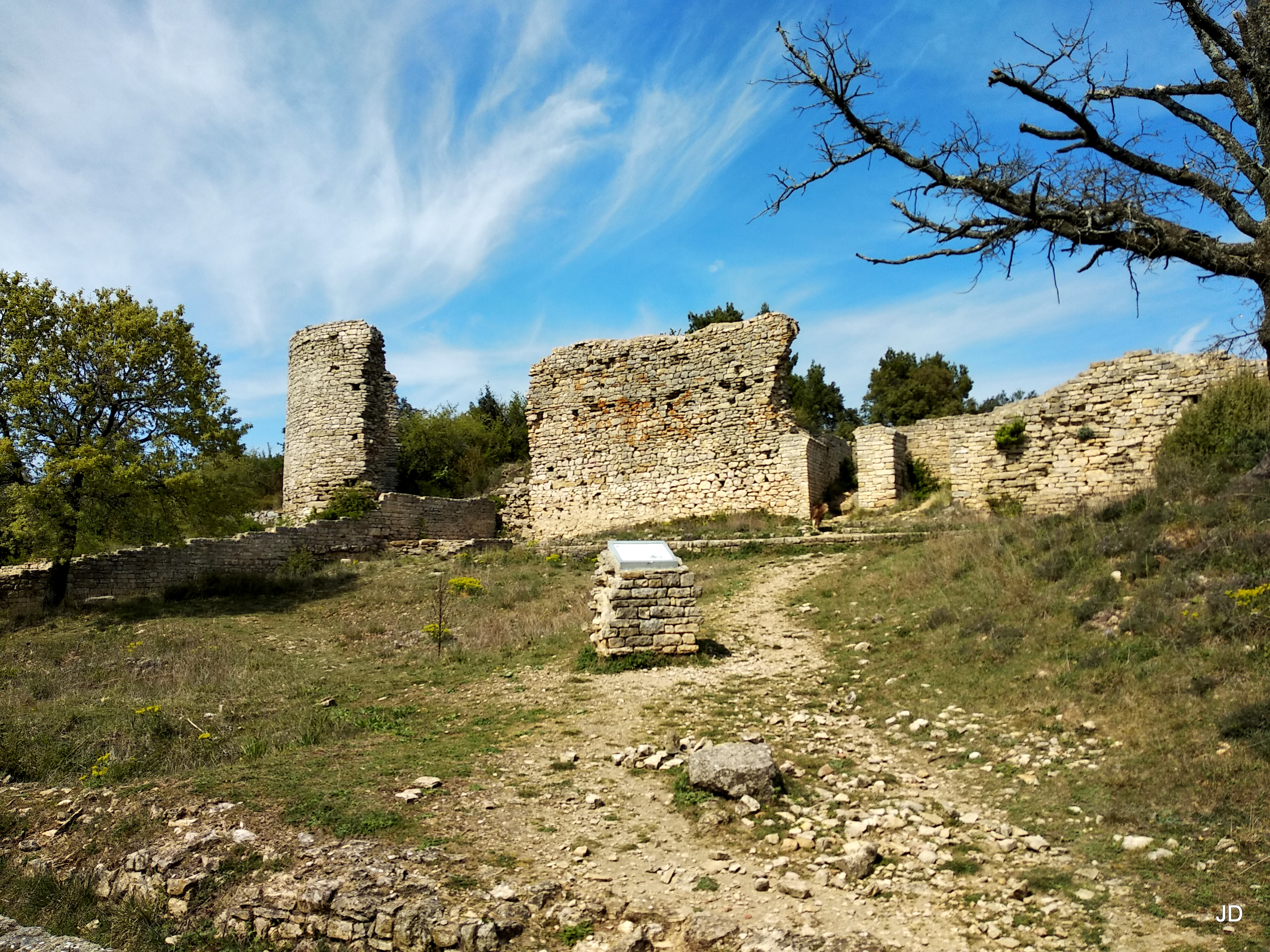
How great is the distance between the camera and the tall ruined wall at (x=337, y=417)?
2545cm

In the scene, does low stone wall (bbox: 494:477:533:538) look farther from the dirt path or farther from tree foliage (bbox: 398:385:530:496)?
the dirt path

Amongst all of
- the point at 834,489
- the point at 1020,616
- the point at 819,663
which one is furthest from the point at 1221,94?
the point at 834,489

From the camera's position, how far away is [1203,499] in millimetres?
10930

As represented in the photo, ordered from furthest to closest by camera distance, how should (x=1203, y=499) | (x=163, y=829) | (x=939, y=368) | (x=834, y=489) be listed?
(x=939, y=368) < (x=834, y=489) < (x=1203, y=499) < (x=163, y=829)

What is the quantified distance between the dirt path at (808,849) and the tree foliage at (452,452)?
19949 mm

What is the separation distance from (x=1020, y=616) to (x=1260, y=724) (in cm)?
354

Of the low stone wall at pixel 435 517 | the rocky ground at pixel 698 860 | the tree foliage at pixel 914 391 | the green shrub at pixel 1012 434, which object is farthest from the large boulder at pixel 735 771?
the tree foliage at pixel 914 391

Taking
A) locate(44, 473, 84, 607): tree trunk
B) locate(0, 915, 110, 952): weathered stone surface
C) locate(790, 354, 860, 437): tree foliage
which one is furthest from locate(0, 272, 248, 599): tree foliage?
locate(790, 354, 860, 437): tree foliage

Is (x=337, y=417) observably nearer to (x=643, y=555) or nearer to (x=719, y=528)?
(x=719, y=528)

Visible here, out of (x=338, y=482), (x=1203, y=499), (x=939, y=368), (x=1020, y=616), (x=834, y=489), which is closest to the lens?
(x=1020, y=616)

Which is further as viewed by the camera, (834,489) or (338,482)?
(338,482)

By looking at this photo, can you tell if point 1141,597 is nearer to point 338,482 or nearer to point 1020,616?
point 1020,616

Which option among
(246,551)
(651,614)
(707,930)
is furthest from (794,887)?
(246,551)

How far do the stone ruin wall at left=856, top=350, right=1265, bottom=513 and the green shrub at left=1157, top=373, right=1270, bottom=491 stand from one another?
405 millimetres
